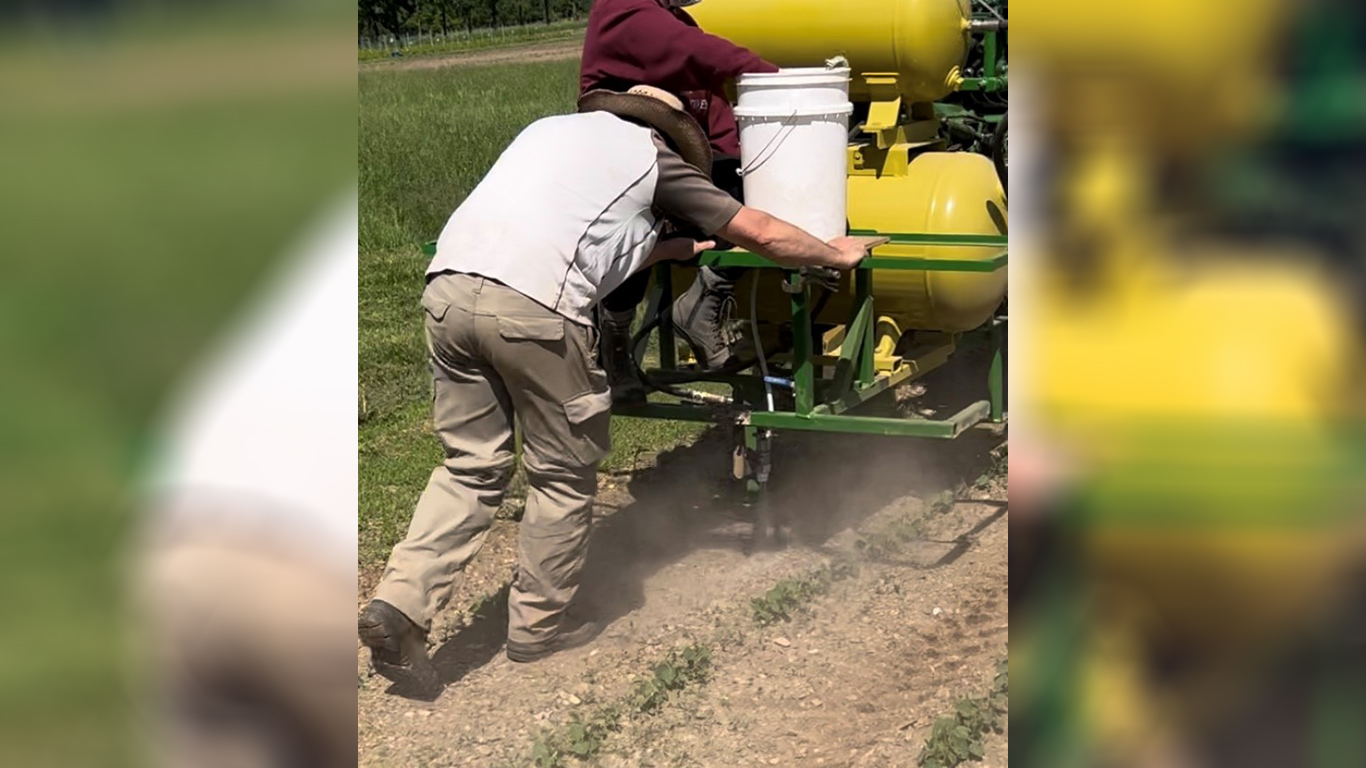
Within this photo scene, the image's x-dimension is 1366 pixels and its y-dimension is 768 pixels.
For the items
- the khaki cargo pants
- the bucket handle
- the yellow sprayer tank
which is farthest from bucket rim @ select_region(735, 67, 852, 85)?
the khaki cargo pants

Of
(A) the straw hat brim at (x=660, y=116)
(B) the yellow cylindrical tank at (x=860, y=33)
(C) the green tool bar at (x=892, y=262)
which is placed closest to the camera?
(A) the straw hat brim at (x=660, y=116)

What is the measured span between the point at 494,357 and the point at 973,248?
1.97m

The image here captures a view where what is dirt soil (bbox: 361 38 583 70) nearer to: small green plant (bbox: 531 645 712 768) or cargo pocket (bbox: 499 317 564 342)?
cargo pocket (bbox: 499 317 564 342)

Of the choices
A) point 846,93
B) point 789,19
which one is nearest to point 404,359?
point 789,19

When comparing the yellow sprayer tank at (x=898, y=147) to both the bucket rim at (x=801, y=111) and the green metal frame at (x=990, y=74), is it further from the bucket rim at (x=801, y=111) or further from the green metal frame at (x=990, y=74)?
the bucket rim at (x=801, y=111)

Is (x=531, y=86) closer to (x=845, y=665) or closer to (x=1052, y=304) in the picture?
(x=845, y=665)

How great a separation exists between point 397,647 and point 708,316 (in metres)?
1.82

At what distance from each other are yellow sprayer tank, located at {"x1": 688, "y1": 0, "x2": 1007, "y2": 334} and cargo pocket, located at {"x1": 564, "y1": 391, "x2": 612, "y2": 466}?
57.6 inches

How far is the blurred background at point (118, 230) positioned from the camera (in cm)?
85

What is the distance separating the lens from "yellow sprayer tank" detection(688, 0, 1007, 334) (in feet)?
17.3

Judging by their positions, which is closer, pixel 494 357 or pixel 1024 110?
pixel 1024 110

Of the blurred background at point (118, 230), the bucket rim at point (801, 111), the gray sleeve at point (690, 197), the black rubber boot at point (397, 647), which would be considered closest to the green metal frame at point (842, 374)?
the gray sleeve at point (690, 197)

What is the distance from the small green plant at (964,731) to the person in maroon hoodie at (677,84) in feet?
6.38

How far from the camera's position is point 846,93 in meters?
4.77
